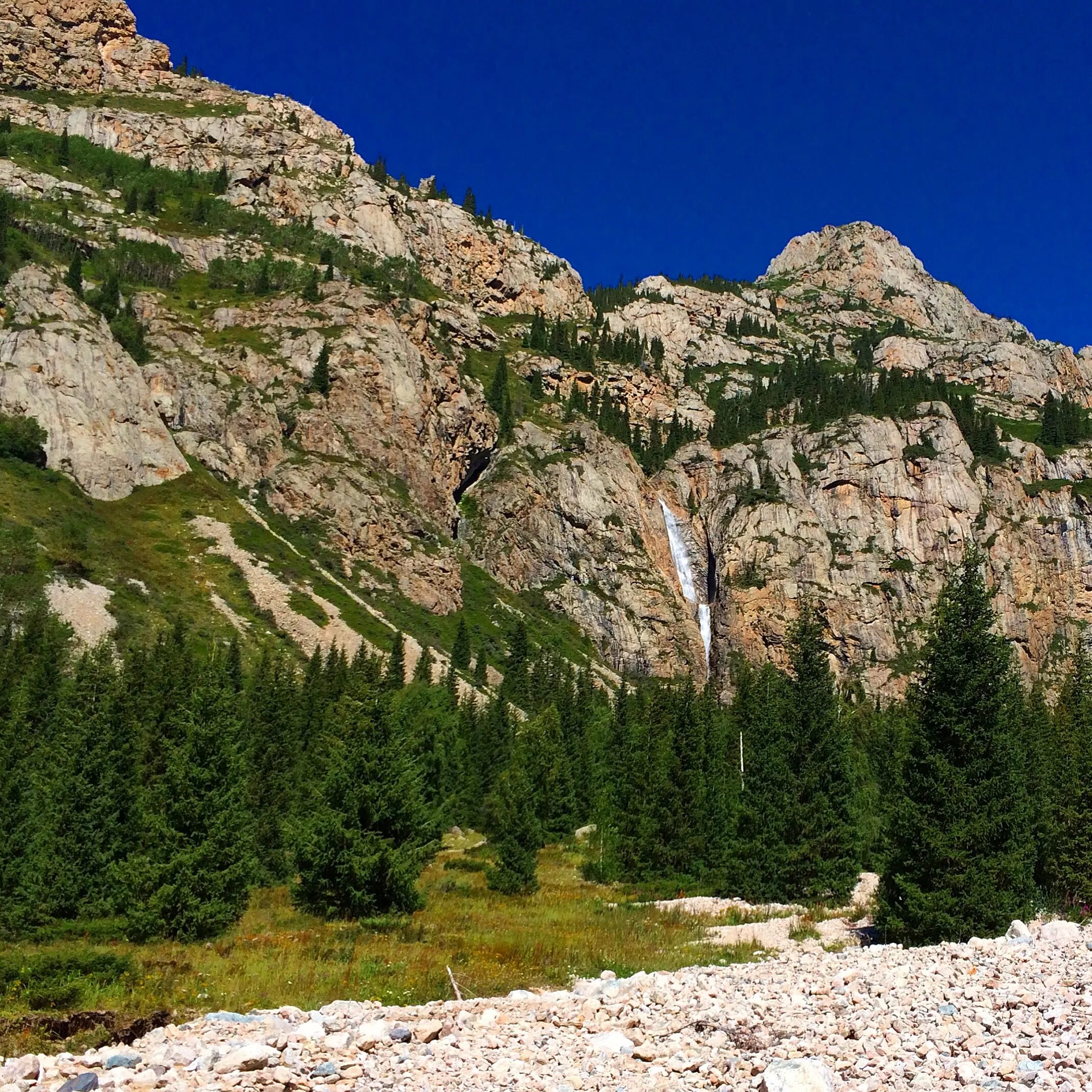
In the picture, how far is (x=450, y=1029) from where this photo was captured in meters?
12.8

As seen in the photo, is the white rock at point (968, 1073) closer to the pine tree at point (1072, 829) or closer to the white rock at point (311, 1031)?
the white rock at point (311, 1031)

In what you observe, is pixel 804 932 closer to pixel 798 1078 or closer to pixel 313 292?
pixel 798 1078

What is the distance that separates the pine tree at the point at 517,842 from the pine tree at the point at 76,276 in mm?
126365

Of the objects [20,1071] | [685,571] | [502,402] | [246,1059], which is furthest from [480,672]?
[20,1071]

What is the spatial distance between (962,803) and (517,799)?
22.9m

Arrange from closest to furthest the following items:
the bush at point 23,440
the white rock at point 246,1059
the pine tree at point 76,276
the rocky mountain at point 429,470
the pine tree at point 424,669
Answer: the white rock at point 246,1059
the pine tree at point 424,669
the bush at point 23,440
the rocky mountain at point 429,470
the pine tree at point 76,276

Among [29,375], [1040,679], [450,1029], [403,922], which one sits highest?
[29,375]

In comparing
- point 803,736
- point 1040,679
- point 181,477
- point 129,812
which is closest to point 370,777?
point 129,812

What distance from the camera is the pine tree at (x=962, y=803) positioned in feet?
73.6

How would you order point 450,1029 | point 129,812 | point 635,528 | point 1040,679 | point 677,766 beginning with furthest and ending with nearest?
1. point 635,528
2. point 1040,679
3. point 677,766
4. point 129,812
5. point 450,1029

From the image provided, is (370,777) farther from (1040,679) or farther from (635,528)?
(1040,679)

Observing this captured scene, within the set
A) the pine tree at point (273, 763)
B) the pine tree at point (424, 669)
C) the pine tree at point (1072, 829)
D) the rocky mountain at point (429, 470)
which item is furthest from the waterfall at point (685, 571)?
the pine tree at point (1072, 829)

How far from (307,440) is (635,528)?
74138mm

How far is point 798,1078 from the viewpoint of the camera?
9.37 metres
